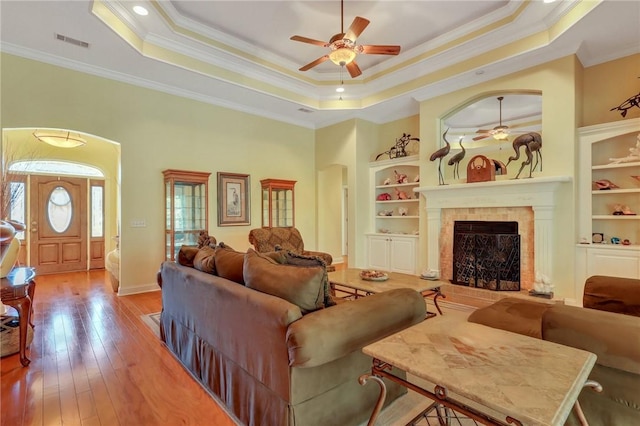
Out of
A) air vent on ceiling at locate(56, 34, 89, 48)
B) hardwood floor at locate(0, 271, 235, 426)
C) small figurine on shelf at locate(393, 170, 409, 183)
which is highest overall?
air vent on ceiling at locate(56, 34, 89, 48)

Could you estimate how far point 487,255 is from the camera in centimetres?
468

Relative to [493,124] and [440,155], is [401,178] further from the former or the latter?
[493,124]

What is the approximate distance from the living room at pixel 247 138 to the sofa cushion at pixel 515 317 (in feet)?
7.21

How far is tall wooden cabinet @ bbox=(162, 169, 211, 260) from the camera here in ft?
17.1

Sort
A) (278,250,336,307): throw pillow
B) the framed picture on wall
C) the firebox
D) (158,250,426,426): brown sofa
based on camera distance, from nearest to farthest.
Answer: (158,250,426,426): brown sofa < (278,250,336,307): throw pillow < the firebox < the framed picture on wall

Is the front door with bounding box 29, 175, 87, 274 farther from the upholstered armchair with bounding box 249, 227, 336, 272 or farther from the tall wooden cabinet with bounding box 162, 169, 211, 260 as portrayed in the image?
the upholstered armchair with bounding box 249, 227, 336, 272

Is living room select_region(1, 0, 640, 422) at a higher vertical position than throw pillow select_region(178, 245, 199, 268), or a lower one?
higher

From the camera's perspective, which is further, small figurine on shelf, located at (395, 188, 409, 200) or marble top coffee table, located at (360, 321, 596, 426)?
small figurine on shelf, located at (395, 188, 409, 200)

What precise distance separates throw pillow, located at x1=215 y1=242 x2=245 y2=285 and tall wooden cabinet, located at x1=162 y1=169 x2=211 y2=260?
9.94 feet

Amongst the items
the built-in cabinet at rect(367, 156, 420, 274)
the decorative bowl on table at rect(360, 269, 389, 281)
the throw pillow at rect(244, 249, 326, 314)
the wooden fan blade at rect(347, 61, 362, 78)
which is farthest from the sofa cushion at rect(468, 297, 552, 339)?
the built-in cabinet at rect(367, 156, 420, 274)

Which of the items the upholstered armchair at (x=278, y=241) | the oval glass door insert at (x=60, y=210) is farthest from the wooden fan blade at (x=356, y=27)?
the oval glass door insert at (x=60, y=210)

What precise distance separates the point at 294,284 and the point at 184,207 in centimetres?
437

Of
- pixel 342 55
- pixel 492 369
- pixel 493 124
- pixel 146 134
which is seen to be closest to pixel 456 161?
pixel 493 124

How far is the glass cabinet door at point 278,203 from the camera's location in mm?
6507
